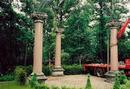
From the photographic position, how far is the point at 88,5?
38.8 m

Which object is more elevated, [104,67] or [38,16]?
[38,16]

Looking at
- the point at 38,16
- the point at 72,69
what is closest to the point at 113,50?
the point at 38,16

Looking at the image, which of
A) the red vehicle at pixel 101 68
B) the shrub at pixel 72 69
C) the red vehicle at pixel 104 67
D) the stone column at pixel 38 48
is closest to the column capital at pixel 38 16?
the stone column at pixel 38 48

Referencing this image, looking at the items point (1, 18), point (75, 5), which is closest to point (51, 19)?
point (75, 5)

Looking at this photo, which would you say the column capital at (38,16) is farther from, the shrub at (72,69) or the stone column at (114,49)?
the shrub at (72,69)

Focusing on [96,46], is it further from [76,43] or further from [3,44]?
[3,44]

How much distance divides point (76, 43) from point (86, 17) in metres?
3.65

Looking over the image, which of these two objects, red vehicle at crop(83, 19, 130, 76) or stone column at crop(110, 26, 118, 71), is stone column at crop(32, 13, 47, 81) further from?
red vehicle at crop(83, 19, 130, 76)

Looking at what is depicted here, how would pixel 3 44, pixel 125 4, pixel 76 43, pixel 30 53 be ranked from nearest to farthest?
1. pixel 3 44
2. pixel 30 53
3. pixel 76 43
4. pixel 125 4

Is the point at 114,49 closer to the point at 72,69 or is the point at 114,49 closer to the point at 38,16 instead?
the point at 38,16

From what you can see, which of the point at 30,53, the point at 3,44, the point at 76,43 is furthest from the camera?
the point at 76,43

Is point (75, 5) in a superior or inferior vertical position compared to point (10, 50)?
superior

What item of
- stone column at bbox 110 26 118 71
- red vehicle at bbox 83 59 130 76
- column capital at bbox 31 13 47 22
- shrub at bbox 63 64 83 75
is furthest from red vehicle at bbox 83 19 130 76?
column capital at bbox 31 13 47 22

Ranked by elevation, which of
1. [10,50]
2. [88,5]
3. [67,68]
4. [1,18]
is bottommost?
[67,68]
